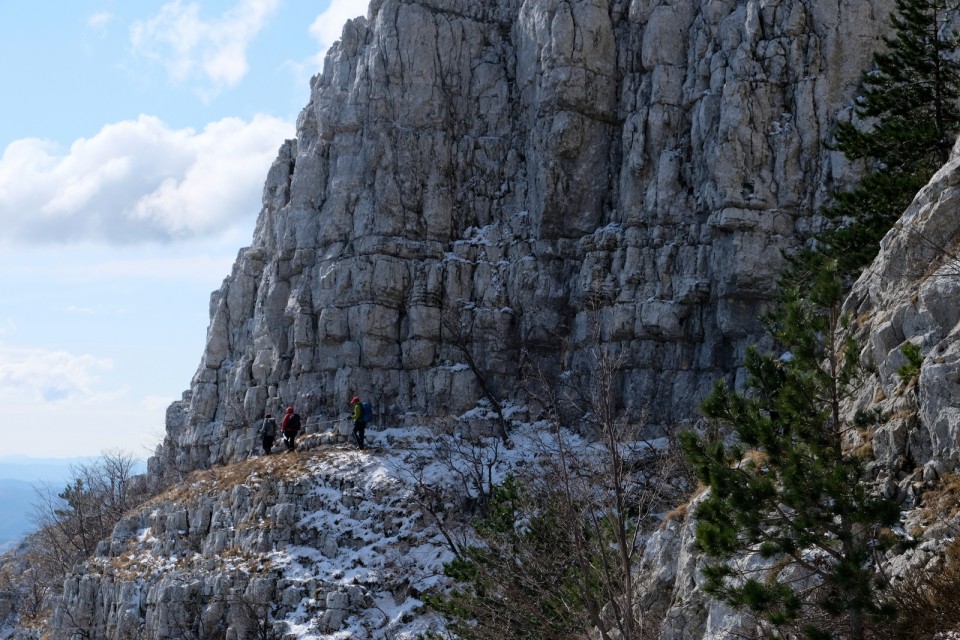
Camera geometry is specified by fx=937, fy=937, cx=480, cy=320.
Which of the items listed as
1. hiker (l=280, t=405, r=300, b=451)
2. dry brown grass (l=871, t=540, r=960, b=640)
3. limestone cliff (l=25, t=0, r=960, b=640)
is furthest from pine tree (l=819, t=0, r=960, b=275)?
hiker (l=280, t=405, r=300, b=451)

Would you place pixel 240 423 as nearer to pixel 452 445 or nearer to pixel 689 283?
pixel 452 445

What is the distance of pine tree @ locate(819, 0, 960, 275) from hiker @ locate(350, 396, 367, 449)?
19.9 metres

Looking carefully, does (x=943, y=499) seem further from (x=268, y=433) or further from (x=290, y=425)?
(x=268, y=433)

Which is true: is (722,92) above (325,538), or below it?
above

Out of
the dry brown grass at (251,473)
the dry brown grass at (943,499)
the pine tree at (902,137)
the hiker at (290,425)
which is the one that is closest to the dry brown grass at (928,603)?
the dry brown grass at (943,499)

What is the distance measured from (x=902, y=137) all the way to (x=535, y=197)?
2228cm

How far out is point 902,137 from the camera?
896 inches

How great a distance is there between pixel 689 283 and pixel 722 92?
7952 millimetres

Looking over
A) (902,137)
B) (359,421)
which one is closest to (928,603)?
(902,137)

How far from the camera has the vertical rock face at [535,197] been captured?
37.1 metres

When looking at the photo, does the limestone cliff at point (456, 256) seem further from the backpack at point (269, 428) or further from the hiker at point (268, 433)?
the backpack at point (269, 428)

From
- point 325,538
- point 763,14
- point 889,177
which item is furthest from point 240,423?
point 889,177

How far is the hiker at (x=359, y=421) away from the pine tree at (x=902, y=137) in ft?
65.4

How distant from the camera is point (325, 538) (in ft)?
114
